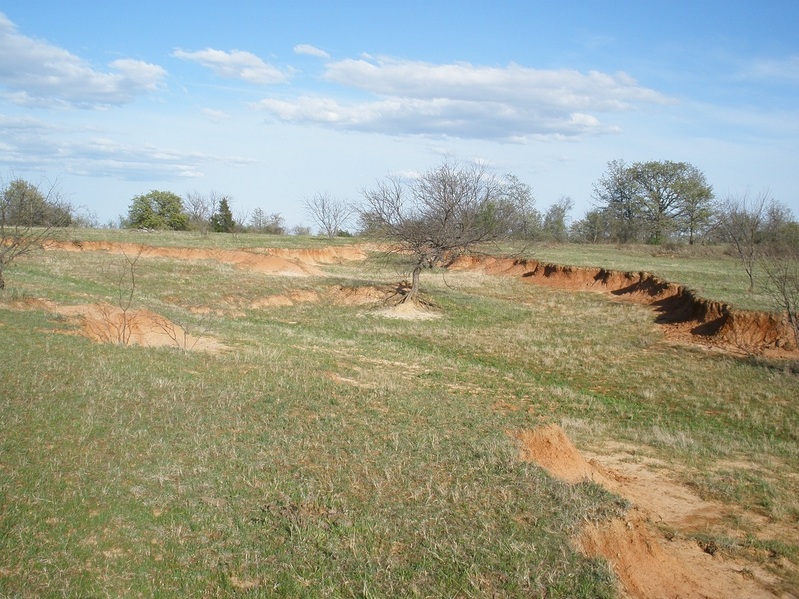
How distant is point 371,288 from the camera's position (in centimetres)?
3059

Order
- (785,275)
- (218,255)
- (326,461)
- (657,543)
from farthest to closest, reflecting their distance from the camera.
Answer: (218,255) → (785,275) → (326,461) → (657,543)

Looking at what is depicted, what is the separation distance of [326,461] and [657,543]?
396 centimetres

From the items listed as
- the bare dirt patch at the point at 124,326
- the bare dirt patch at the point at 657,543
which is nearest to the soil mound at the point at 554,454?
the bare dirt patch at the point at 657,543

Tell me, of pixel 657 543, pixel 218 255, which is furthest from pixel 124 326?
pixel 218 255

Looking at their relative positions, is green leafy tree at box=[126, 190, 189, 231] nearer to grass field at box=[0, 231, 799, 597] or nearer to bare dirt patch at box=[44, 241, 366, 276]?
bare dirt patch at box=[44, 241, 366, 276]

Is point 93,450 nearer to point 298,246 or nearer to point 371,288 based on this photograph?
point 371,288

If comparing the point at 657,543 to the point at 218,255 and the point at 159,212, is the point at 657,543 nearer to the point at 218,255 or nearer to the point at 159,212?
the point at 218,255

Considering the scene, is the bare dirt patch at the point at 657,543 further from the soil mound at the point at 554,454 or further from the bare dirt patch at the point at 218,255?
the bare dirt patch at the point at 218,255

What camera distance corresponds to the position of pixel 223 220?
75750mm

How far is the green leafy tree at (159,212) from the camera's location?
73938 mm

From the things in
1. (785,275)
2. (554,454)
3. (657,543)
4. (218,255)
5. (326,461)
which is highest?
(785,275)

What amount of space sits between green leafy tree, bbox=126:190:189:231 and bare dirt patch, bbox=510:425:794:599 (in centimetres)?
7308

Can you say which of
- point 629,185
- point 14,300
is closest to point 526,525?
point 14,300

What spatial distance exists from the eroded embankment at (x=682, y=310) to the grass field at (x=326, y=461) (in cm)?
362
